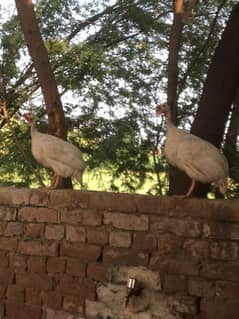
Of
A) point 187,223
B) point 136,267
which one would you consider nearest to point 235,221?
point 187,223

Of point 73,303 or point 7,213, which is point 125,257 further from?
point 7,213

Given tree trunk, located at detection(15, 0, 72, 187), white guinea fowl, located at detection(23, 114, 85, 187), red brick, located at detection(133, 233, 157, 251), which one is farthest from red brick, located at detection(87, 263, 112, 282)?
tree trunk, located at detection(15, 0, 72, 187)

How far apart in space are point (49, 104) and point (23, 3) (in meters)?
1.22

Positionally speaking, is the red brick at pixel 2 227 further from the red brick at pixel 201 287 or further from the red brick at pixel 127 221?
the red brick at pixel 201 287

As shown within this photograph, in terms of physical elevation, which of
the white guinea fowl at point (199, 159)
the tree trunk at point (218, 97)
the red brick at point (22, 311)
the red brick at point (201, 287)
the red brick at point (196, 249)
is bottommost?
the red brick at point (22, 311)

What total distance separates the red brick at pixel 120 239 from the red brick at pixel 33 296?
3.07ft

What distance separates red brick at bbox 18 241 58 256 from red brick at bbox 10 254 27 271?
0.07 m

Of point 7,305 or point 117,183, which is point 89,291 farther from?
point 117,183

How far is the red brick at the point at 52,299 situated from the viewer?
15.2 feet

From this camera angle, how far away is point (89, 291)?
4469 mm

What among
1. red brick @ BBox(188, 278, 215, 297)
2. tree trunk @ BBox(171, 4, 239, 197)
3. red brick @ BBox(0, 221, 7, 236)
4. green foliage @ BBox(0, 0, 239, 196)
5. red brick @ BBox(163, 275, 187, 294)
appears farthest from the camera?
green foliage @ BBox(0, 0, 239, 196)

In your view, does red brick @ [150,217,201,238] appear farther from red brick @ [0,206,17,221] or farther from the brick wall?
red brick @ [0,206,17,221]

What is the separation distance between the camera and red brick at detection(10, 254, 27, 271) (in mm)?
4863

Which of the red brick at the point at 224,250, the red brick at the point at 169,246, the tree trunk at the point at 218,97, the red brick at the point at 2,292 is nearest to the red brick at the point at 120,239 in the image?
the red brick at the point at 169,246
